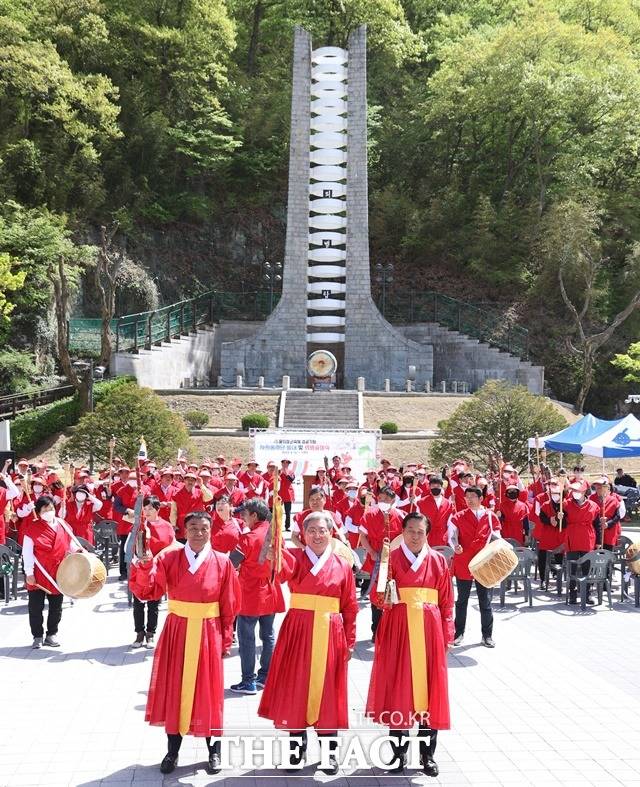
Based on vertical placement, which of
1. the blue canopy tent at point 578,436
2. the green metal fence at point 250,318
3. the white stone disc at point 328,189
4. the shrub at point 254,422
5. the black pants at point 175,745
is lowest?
the black pants at point 175,745

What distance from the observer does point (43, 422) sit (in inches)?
1190

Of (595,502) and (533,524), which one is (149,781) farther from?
(533,524)

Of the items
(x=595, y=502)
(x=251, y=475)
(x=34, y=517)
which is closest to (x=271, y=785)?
(x=34, y=517)

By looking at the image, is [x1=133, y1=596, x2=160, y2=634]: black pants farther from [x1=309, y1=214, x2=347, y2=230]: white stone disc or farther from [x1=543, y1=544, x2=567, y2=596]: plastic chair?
[x1=309, y1=214, x2=347, y2=230]: white stone disc

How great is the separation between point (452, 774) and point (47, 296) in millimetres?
33281

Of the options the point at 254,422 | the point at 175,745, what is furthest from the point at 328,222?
the point at 175,745

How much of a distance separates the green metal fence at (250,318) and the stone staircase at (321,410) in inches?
333

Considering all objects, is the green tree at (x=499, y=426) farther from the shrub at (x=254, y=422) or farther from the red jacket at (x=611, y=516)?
the shrub at (x=254, y=422)

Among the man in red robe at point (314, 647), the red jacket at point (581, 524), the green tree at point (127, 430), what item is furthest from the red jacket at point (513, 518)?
the green tree at point (127, 430)

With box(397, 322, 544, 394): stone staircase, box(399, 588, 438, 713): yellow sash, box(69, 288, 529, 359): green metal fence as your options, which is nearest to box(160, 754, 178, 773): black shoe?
box(399, 588, 438, 713): yellow sash

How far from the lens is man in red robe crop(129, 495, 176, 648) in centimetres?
947

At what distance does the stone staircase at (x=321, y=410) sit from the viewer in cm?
3378

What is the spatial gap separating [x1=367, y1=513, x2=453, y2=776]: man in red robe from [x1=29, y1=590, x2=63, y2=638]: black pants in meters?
5.04

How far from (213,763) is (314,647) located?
1147 mm
